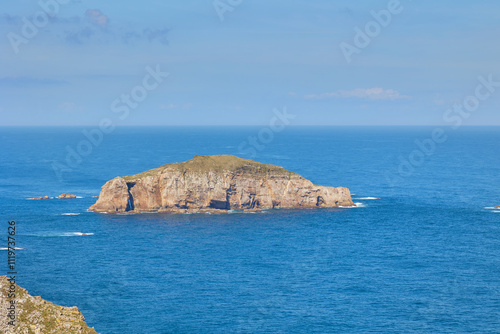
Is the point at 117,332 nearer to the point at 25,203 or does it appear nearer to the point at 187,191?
the point at 187,191

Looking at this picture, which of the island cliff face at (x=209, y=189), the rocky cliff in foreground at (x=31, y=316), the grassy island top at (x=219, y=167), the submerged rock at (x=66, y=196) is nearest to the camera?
the rocky cliff in foreground at (x=31, y=316)

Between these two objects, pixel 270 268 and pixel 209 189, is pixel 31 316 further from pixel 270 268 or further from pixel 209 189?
pixel 209 189

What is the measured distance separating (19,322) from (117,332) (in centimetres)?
3077

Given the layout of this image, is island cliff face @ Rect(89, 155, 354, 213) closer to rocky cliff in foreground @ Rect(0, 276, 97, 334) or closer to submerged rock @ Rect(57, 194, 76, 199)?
submerged rock @ Rect(57, 194, 76, 199)

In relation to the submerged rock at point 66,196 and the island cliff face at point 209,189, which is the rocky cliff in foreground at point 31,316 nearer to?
the island cliff face at point 209,189

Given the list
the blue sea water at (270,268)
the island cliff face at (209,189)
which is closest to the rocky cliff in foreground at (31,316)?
the blue sea water at (270,268)

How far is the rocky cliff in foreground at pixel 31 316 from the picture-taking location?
52.3m

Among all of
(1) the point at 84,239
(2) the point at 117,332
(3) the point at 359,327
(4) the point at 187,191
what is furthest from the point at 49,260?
(3) the point at 359,327

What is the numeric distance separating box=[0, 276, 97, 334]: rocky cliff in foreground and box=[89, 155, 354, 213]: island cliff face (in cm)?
10101

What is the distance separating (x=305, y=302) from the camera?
94375 millimetres

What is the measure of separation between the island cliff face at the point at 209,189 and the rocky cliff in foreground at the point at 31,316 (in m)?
101

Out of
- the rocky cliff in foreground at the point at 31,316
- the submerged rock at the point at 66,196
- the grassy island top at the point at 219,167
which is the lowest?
the rocky cliff in foreground at the point at 31,316

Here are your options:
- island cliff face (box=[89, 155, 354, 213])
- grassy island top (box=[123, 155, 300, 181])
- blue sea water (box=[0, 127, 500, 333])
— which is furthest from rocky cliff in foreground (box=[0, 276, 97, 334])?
grassy island top (box=[123, 155, 300, 181])

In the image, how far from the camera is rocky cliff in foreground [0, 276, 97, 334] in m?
52.3
